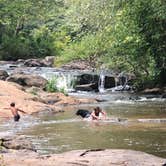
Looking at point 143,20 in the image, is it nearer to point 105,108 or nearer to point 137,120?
point 105,108

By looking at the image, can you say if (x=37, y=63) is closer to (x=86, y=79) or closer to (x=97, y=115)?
(x=86, y=79)

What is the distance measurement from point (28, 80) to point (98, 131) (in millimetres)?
16493

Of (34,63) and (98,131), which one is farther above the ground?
(34,63)

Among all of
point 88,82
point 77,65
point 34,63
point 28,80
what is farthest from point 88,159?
point 34,63

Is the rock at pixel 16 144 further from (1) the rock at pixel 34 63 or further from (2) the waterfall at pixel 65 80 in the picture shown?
(1) the rock at pixel 34 63

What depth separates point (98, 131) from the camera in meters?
19.1

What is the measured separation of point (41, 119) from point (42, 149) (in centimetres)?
745

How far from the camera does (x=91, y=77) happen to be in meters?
Result: 38.7

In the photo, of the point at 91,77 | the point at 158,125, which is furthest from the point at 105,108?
the point at 91,77

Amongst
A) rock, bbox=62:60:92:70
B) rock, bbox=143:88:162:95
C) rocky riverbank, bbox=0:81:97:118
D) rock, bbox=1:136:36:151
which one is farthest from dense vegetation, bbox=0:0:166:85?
rock, bbox=1:136:36:151

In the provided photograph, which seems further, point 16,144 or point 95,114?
point 95,114

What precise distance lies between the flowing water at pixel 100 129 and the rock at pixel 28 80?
23.0 feet

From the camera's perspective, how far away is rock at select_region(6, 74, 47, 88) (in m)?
34.5

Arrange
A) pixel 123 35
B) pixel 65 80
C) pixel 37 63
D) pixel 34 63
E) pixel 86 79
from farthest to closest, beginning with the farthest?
pixel 37 63 < pixel 34 63 < pixel 65 80 < pixel 86 79 < pixel 123 35
